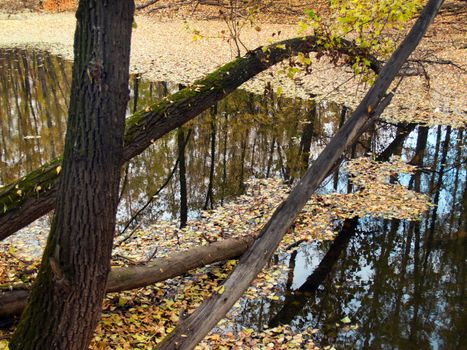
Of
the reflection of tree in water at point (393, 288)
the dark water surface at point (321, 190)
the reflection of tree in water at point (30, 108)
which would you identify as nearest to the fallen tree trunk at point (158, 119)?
the dark water surface at point (321, 190)

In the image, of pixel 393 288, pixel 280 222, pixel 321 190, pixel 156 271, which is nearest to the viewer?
pixel 280 222

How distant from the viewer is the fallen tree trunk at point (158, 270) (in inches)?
147

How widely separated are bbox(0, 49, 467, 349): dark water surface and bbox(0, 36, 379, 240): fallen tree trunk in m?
1.53

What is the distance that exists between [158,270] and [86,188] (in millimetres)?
2255

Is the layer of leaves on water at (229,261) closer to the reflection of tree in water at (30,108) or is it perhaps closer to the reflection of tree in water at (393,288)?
the reflection of tree in water at (393,288)

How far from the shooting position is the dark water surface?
183 inches

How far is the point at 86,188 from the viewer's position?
2.42m

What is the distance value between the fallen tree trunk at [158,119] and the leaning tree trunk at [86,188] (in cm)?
139

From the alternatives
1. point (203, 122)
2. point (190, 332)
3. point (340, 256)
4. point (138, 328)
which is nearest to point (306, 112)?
point (203, 122)

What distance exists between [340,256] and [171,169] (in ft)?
12.4

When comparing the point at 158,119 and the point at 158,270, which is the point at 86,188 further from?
the point at 158,119

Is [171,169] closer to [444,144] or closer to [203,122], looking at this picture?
[203,122]

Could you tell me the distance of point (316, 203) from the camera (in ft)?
22.4

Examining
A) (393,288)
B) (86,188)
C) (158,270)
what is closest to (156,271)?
(158,270)
